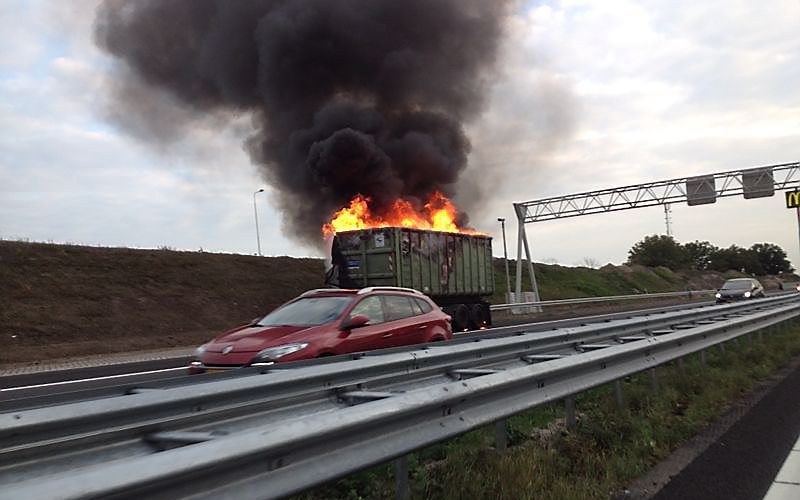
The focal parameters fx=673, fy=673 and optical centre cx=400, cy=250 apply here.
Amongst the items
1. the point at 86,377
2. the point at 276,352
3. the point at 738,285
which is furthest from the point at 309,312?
the point at 738,285

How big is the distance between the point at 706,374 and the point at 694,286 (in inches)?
3337

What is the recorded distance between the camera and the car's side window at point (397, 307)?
9359 millimetres

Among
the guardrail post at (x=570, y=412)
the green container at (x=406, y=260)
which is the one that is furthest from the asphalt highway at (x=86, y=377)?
the guardrail post at (x=570, y=412)

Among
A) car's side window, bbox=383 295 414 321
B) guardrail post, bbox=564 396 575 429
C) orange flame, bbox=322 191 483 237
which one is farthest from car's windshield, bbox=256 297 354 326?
orange flame, bbox=322 191 483 237

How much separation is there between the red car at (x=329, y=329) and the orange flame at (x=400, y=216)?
12.0 metres

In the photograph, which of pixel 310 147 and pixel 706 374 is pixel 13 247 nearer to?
pixel 310 147

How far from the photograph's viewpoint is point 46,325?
2158 centimetres

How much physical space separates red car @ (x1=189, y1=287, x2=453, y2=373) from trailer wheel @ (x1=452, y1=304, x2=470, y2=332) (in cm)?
1202

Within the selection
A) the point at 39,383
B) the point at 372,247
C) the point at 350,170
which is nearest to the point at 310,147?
the point at 350,170

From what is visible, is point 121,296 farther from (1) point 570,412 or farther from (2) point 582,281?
(2) point 582,281

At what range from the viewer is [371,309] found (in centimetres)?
910

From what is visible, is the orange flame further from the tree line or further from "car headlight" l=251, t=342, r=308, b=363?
the tree line

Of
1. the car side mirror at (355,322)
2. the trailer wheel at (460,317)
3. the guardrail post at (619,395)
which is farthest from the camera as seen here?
the trailer wheel at (460,317)

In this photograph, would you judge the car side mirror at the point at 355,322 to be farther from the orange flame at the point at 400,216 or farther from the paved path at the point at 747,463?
the orange flame at the point at 400,216
